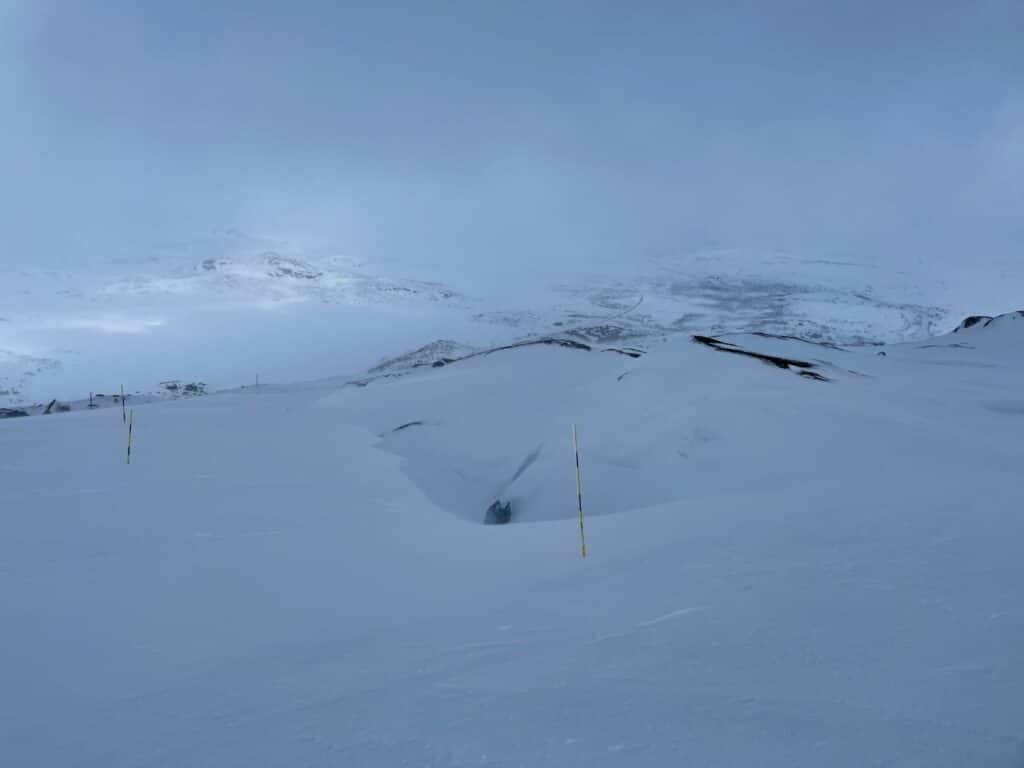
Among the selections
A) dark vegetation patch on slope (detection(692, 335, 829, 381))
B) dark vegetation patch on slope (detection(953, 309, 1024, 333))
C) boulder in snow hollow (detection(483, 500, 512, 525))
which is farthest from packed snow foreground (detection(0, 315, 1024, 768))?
dark vegetation patch on slope (detection(953, 309, 1024, 333))

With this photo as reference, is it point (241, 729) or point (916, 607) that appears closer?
point (241, 729)

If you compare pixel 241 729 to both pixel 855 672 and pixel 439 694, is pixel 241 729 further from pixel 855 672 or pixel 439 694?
pixel 855 672

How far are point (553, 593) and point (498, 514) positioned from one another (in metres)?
4.08

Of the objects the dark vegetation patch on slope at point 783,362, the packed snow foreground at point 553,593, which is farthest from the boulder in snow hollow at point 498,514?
the dark vegetation patch on slope at point 783,362

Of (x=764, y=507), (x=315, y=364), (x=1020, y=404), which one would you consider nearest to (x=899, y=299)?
(x=315, y=364)

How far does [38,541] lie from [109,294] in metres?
69.4

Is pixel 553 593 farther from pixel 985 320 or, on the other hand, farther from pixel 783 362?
pixel 985 320

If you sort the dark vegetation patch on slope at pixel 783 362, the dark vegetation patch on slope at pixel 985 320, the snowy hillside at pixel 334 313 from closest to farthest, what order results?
1. the dark vegetation patch on slope at pixel 783 362
2. the dark vegetation patch on slope at pixel 985 320
3. the snowy hillside at pixel 334 313

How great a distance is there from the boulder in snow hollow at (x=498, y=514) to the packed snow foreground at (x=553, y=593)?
0.49ft

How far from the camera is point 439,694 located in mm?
2924

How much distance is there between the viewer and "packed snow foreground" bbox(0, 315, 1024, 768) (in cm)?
255

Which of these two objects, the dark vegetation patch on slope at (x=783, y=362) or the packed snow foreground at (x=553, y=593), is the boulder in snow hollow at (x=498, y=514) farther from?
the dark vegetation patch on slope at (x=783, y=362)

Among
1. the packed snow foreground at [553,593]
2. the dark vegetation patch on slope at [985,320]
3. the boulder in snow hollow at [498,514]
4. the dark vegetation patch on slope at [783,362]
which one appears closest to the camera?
the packed snow foreground at [553,593]

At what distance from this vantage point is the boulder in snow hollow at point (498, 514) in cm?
833
